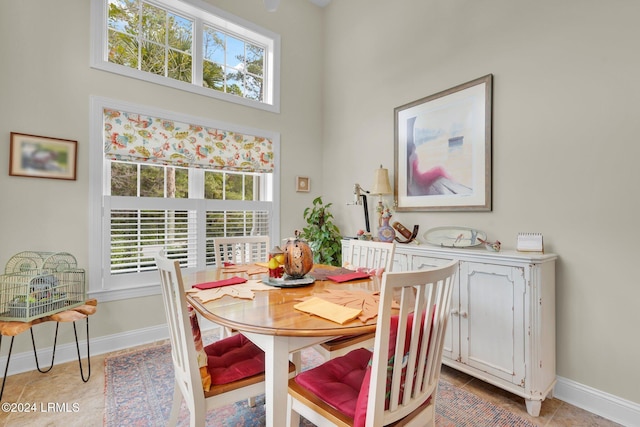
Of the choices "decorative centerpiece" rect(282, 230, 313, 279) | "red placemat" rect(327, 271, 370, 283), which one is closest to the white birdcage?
"decorative centerpiece" rect(282, 230, 313, 279)

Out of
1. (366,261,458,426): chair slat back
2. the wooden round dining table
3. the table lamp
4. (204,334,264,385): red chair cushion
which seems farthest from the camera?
the table lamp

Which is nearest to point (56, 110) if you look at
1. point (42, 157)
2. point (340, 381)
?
point (42, 157)

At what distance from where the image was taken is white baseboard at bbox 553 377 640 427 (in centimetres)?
171

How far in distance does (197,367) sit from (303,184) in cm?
282

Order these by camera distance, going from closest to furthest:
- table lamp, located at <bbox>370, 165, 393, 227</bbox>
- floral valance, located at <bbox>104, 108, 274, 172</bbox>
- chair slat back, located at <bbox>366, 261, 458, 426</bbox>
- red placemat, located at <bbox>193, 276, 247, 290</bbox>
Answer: chair slat back, located at <bbox>366, 261, 458, 426</bbox>, red placemat, located at <bbox>193, 276, 247, 290</bbox>, floral valance, located at <bbox>104, 108, 274, 172</bbox>, table lamp, located at <bbox>370, 165, 393, 227</bbox>

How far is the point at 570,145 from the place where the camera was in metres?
1.95

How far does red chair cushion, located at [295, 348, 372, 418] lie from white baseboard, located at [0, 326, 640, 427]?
1519 mm

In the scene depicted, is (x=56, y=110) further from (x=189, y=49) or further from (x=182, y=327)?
(x=182, y=327)

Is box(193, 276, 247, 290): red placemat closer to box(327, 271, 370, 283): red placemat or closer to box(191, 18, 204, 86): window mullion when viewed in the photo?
box(327, 271, 370, 283): red placemat

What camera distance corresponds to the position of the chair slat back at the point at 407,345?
2.94 feet

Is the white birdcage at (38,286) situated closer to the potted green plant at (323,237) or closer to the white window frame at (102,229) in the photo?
the white window frame at (102,229)

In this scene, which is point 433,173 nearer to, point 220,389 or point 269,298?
point 269,298

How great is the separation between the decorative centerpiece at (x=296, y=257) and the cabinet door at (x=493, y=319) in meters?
1.17

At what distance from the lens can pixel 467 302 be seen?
2090 millimetres
